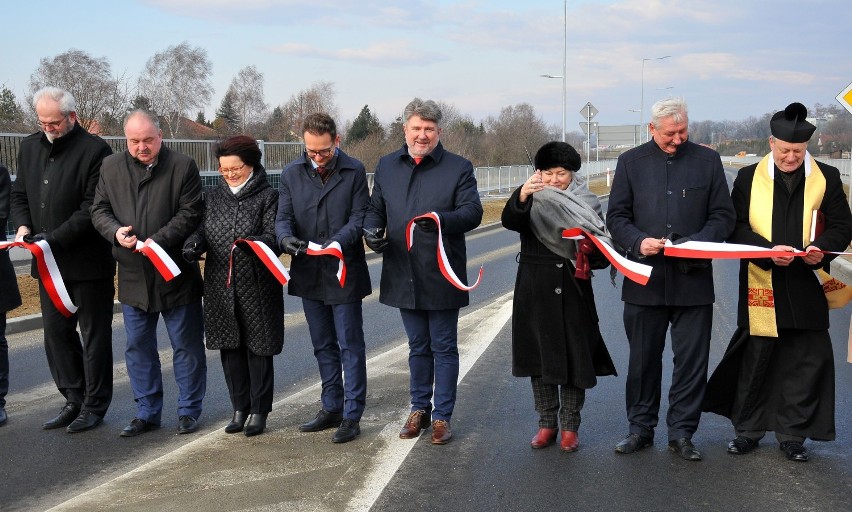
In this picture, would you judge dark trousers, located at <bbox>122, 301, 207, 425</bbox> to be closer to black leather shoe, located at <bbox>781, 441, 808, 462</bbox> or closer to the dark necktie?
the dark necktie

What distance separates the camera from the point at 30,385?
8.14m

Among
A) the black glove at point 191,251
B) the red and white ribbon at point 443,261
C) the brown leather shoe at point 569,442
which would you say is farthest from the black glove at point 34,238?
the brown leather shoe at point 569,442

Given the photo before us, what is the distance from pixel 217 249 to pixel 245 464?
1444 millimetres

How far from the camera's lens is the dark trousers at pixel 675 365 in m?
5.89

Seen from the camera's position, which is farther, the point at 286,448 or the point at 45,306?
the point at 45,306

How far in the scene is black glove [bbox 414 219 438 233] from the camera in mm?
5941

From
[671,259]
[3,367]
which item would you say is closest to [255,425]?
[3,367]

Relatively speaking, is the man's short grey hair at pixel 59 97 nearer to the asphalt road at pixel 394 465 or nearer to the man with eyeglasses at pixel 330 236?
the man with eyeglasses at pixel 330 236

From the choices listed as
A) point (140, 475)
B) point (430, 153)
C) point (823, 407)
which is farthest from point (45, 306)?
point (823, 407)

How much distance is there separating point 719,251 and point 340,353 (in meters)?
2.54

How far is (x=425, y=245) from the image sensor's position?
6.16m

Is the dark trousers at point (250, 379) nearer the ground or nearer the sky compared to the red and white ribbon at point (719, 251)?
nearer the ground

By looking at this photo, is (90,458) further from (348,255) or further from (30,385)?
(30,385)

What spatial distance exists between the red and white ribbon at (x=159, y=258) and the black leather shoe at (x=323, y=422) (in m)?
1.31
